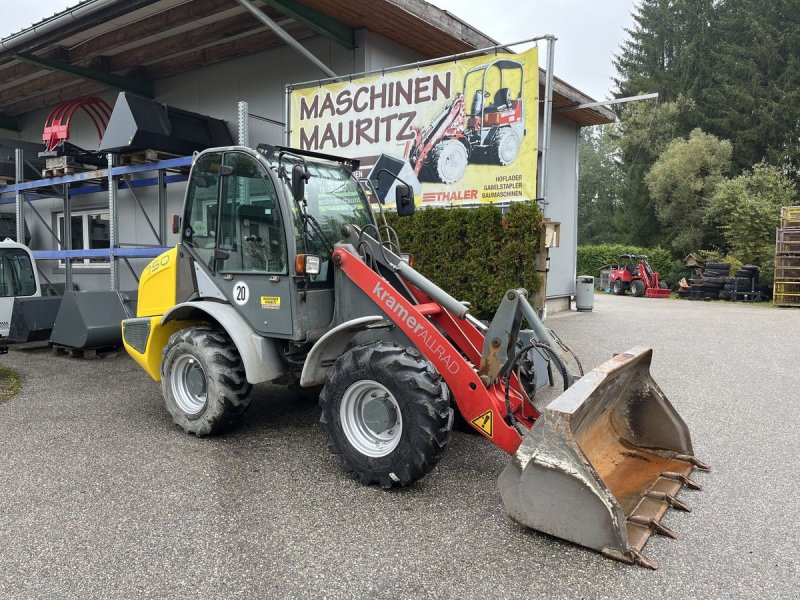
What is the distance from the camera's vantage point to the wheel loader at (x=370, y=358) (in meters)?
3.24

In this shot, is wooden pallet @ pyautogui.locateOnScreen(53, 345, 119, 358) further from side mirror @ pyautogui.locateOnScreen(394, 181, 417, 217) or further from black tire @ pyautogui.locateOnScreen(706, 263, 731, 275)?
black tire @ pyautogui.locateOnScreen(706, 263, 731, 275)

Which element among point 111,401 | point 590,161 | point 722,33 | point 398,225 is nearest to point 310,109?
point 398,225

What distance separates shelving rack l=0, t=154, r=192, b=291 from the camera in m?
9.64

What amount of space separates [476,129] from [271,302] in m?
4.35

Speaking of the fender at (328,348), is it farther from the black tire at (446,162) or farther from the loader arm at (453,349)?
the black tire at (446,162)

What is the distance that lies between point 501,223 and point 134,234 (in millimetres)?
7867

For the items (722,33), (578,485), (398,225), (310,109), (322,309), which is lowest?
(578,485)

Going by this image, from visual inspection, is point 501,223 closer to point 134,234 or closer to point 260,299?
point 260,299

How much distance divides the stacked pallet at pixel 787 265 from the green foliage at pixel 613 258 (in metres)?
8.58

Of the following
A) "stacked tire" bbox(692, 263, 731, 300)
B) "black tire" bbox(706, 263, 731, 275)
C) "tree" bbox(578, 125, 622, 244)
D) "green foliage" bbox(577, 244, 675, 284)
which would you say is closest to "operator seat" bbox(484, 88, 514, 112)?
"stacked tire" bbox(692, 263, 731, 300)

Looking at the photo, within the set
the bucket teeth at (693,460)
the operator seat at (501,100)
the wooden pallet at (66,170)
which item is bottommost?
the bucket teeth at (693,460)

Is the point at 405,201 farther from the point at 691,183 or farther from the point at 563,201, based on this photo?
the point at 691,183

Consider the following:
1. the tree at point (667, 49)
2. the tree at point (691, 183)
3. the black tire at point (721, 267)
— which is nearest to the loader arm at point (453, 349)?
the black tire at point (721, 267)

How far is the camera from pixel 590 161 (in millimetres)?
50156
